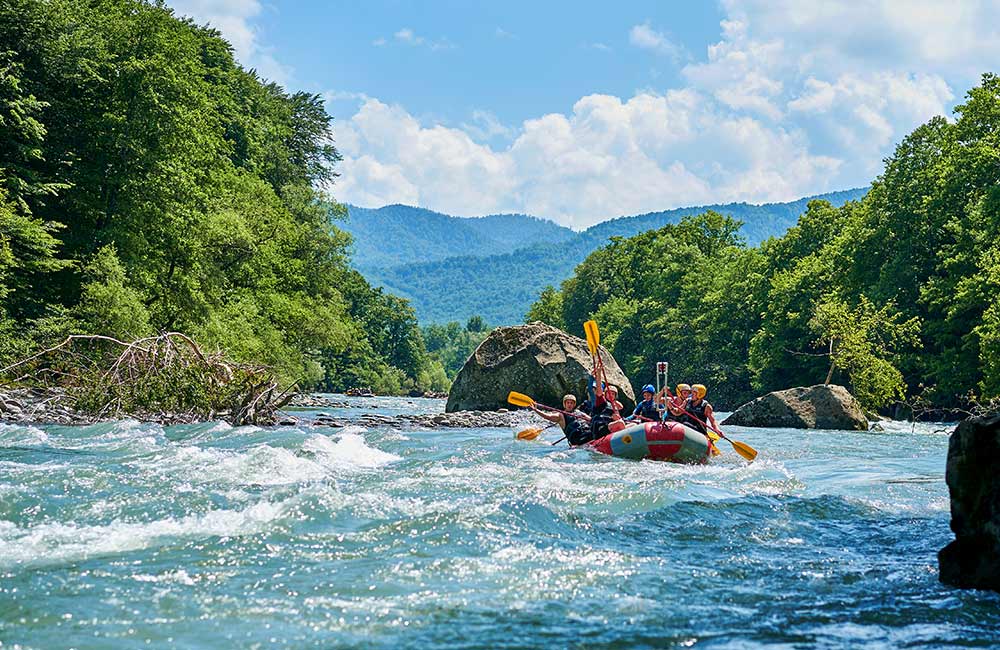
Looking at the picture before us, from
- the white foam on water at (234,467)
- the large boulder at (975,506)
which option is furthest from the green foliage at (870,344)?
the large boulder at (975,506)

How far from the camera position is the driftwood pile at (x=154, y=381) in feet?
55.9

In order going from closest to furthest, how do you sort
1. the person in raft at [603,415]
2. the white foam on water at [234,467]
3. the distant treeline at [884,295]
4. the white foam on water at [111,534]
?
the white foam on water at [111,534]
the white foam on water at [234,467]
the person in raft at [603,415]
the distant treeline at [884,295]

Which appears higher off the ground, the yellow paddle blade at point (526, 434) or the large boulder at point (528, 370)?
the large boulder at point (528, 370)

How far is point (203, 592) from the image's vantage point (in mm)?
5344

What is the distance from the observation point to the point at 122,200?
24.0 meters

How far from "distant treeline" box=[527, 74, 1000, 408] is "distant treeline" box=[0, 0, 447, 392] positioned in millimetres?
19147

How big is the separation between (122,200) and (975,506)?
22291 millimetres

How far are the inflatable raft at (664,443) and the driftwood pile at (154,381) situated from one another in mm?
7816

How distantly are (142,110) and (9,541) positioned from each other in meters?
18.7

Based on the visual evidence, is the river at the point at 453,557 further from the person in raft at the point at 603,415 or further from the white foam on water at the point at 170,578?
the person in raft at the point at 603,415

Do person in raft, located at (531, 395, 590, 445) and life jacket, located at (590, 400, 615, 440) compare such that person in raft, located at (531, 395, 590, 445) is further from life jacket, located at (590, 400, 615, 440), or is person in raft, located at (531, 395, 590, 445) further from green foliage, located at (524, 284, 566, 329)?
green foliage, located at (524, 284, 566, 329)

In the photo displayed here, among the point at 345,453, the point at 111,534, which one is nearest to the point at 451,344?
the point at 345,453

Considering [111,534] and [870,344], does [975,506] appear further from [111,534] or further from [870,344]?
[870,344]

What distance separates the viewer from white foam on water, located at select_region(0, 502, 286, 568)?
6.11 m
